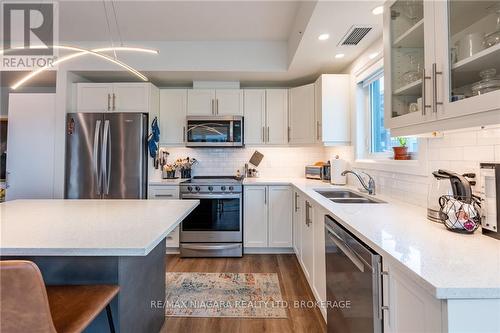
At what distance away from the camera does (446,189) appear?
4.36 ft

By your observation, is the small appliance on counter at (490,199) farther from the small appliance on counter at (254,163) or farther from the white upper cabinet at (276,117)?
the small appliance on counter at (254,163)

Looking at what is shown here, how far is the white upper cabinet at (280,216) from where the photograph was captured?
3322 mm

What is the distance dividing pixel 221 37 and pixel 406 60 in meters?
2.29

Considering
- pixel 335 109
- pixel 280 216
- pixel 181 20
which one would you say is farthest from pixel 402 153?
pixel 181 20

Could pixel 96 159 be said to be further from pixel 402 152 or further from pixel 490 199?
pixel 490 199

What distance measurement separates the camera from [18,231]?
48.9 inches

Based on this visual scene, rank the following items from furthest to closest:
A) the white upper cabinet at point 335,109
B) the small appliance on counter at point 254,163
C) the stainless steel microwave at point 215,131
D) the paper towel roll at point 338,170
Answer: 1. the small appliance on counter at point 254,163
2. the stainless steel microwave at point 215,131
3. the white upper cabinet at point 335,109
4. the paper towel roll at point 338,170

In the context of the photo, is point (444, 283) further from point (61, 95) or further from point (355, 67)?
point (61, 95)

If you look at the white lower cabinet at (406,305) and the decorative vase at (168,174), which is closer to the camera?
the white lower cabinet at (406,305)

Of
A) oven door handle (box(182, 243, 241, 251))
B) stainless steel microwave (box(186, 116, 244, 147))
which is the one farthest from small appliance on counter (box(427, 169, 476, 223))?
stainless steel microwave (box(186, 116, 244, 147))

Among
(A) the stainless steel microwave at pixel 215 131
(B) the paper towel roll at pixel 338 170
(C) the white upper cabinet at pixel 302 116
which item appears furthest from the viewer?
(A) the stainless steel microwave at pixel 215 131

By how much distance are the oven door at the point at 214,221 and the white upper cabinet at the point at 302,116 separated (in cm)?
115

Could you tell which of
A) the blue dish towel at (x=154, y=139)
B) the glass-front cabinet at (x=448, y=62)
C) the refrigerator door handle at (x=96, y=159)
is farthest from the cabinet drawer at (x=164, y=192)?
the glass-front cabinet at (x=448, y=62)

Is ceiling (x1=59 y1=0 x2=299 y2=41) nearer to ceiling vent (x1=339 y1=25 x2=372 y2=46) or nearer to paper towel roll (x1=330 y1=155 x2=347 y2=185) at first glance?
ceiling vent (x1=339 y1=25 x2=372 y2=46)
